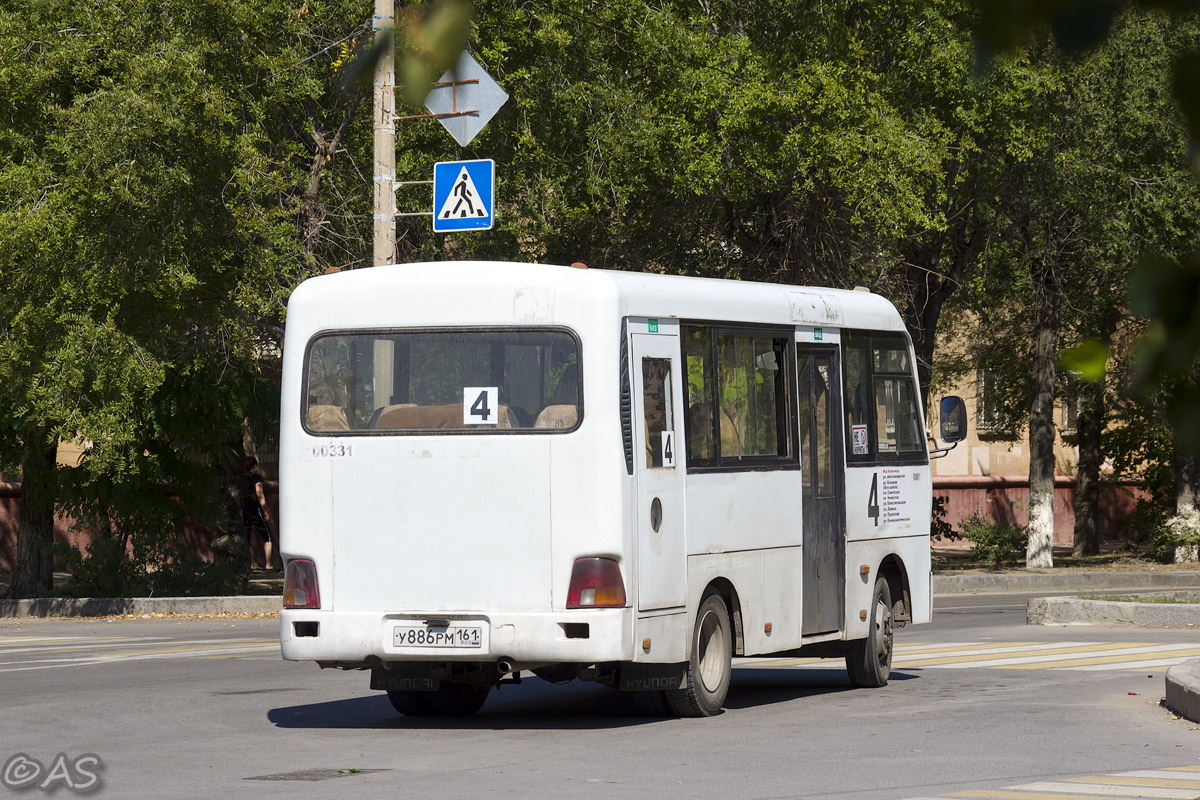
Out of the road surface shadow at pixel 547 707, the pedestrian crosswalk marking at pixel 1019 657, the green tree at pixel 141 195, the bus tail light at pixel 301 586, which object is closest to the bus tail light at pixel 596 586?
the road surface shadow at pixel 547 707

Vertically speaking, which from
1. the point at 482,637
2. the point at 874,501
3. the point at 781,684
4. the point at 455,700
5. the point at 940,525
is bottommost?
the point at 781,684

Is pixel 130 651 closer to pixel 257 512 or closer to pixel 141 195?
pixel 141 195

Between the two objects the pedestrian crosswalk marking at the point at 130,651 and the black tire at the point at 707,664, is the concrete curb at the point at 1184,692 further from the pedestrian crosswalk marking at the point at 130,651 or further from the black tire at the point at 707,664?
the pedestrian crosswalk marking at the point at 130,651

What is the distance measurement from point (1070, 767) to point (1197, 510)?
25.3m

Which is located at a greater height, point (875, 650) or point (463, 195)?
point (463, 195)

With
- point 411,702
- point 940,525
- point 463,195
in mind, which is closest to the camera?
point 411,702

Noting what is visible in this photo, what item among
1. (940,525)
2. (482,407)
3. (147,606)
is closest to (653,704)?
(482,407)

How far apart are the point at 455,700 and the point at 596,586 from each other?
2.13 m

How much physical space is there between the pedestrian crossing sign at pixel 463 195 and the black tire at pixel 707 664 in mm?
7587

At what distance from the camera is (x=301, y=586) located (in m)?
11.1

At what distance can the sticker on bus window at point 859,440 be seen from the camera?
1352 cm

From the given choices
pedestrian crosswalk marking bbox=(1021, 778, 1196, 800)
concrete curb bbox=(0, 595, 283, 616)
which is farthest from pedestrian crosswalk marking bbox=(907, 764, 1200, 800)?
concrete curb bbox=(0, 595, 283, 616)

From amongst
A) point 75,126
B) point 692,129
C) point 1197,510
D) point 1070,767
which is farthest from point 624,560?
point 1197,510

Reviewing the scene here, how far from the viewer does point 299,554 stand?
1114cm
